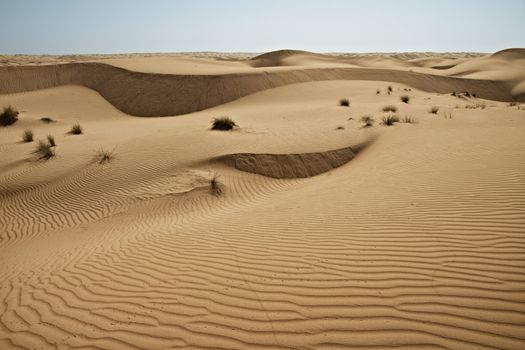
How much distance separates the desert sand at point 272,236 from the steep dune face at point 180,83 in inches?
323

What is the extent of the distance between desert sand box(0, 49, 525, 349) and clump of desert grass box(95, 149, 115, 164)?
0.13 meters

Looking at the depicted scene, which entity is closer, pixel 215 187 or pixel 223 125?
pixel 215 187

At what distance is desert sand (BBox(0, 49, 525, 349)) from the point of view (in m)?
3.08

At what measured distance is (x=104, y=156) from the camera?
10789mm

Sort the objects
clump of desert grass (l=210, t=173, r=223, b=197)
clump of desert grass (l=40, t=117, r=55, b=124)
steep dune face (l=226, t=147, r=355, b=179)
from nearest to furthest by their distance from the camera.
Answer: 1. clump of desert grass (l=210, t=173, r=223, b=197)
2. steep dune face (l=226, t=147, r=355, b=179)
3. clump of desert grass (l=40, t=117, r=55, b=124)

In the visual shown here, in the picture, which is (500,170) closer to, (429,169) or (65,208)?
(429,169)

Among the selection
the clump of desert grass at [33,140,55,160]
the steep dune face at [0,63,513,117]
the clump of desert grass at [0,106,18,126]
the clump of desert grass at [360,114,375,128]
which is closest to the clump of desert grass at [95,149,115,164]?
the clump of desert grass at [33,140,55,160]

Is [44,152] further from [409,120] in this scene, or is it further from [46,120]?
[409,120]

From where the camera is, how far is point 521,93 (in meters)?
28.1

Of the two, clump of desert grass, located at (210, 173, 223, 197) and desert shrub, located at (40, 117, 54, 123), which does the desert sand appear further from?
desert shrub, located at (40, 117, 54, 123)

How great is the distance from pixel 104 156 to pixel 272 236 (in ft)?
25.5

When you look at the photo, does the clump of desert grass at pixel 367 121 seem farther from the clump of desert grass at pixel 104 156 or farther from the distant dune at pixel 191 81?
the distant dune at pixel 191 81

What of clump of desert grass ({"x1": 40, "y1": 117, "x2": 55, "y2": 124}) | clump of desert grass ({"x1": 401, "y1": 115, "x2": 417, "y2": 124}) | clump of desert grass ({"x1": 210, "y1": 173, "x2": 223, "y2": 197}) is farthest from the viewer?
clump of desert grass ({"x1": 40, "y1": 117, "x2": 55, "y2": 124})

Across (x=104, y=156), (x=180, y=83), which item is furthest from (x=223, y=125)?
(x=180, y=83)
